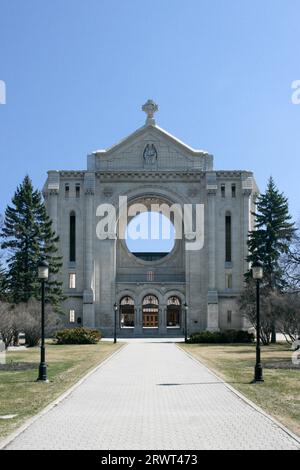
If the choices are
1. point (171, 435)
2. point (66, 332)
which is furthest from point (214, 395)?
point (66, 332)

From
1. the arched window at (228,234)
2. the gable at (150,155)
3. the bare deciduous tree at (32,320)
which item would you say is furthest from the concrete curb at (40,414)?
the gable at (150,155)

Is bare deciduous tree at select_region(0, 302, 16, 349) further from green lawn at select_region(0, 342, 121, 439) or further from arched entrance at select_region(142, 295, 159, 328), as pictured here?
arched entrance at select_region(142, 295, 159, 328)

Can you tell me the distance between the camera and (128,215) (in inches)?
2977

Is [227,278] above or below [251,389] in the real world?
above

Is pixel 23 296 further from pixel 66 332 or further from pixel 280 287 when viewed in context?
pixel 280 287

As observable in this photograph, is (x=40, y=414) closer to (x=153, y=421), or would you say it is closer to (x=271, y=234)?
(x=153, y=421)

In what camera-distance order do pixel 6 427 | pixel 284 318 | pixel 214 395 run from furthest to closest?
pixel 284 318, pixel 214 395, pixel 6 427

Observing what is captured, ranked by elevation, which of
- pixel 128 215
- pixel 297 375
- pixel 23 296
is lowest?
pixel 297 375

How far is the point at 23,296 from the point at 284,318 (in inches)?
886

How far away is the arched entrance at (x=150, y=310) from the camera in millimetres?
71438

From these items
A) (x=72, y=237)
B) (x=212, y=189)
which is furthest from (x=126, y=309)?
(x=212, y=189)

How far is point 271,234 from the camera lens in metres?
60.8

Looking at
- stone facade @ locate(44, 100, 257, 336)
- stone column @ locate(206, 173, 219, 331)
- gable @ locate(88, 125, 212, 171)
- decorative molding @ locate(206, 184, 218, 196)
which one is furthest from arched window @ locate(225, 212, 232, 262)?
gable @ locate(88, 125, 212, 171)

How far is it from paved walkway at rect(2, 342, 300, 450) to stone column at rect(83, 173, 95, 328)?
4472 cm
